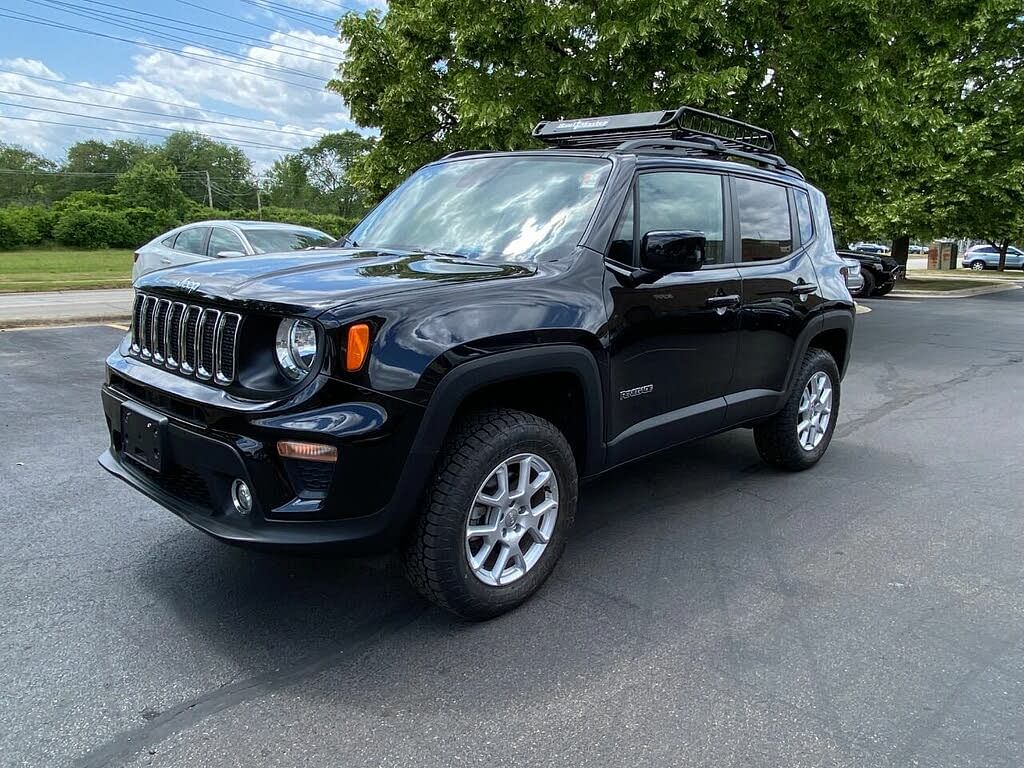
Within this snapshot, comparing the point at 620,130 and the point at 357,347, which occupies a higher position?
the point at 620,130

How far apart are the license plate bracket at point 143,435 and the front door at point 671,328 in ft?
5.94

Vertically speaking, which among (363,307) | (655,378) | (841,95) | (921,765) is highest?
(841,95)

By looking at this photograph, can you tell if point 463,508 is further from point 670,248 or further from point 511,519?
point 670,248

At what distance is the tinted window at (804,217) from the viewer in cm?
491

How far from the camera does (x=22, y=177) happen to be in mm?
92812

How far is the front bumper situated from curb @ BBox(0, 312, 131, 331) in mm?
10413

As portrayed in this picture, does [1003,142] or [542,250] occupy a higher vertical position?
[1003,142]

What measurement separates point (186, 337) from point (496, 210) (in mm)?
1595

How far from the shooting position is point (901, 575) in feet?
11.7

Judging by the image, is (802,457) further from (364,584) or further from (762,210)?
(364,584)

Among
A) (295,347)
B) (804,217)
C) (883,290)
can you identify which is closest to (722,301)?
(804,217)

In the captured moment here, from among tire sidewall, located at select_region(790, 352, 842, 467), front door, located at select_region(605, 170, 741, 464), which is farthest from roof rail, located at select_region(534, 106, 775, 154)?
tire sidewall, located at select_region(790, 352, 842, 467)

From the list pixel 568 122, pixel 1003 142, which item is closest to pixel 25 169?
pixel 1003 142

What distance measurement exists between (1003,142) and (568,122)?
79.6 feet
